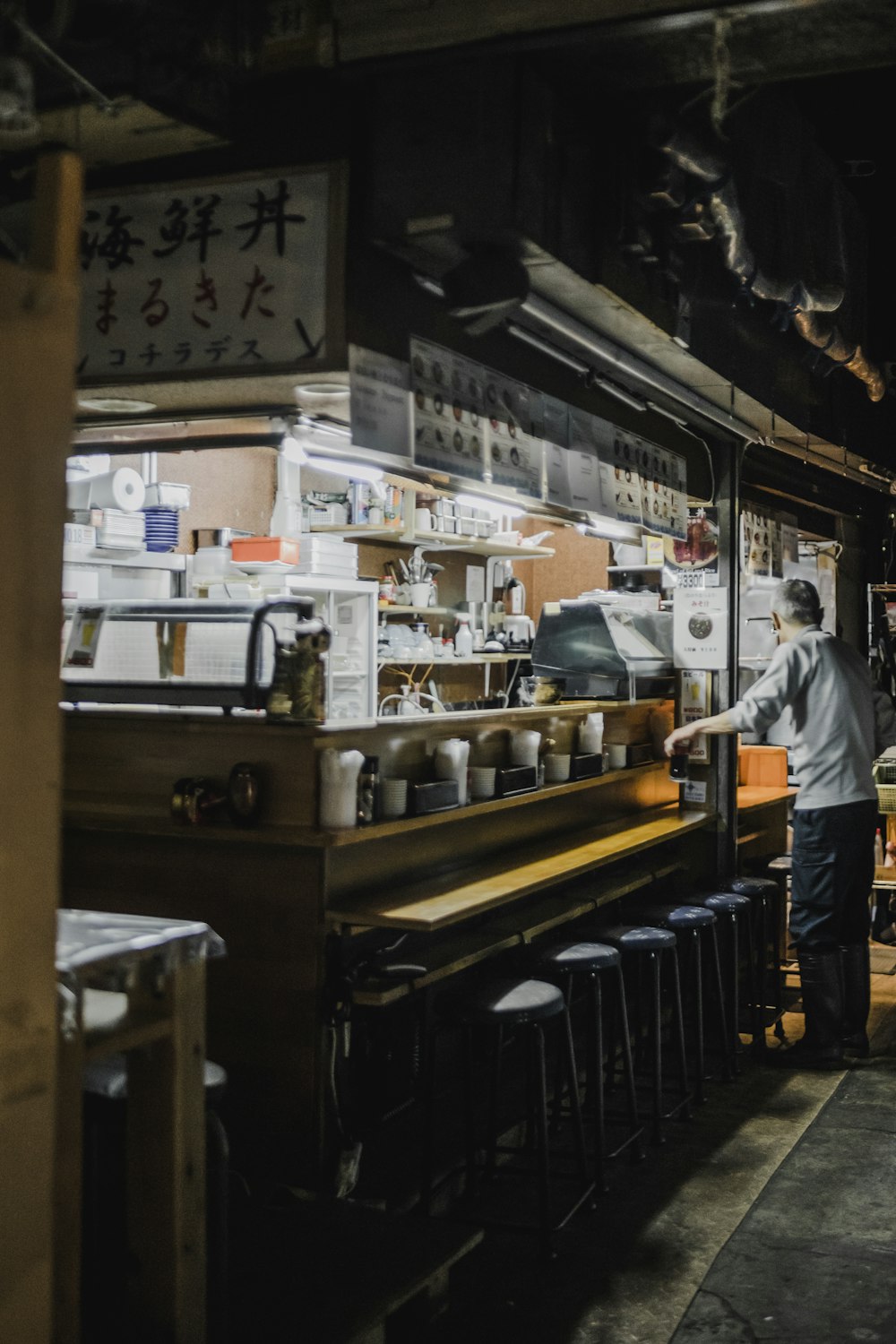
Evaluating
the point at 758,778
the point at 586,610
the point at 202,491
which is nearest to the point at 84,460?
the point at 202,491

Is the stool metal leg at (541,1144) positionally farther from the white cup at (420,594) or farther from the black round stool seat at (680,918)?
the white cup at (420,594)

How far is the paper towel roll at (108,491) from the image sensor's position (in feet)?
23.9

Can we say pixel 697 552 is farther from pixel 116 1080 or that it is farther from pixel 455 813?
pixel 116 1080

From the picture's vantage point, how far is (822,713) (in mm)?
6047

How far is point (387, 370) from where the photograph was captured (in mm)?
3977

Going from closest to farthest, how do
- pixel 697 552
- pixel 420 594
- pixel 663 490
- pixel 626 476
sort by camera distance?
pixel 626 476 → pixel 663 490 → pixel 697 552 → pixel 420 594

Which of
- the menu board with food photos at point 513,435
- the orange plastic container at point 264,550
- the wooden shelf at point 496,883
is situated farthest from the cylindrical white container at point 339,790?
the orange plastic container at point 264,550

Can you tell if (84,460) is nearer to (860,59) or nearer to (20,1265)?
(860,59)

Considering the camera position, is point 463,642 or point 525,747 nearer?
point 525,747

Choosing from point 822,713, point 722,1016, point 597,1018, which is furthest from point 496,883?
point 822,713

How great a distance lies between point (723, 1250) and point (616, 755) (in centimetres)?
268

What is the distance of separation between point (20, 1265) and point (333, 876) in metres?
2.08

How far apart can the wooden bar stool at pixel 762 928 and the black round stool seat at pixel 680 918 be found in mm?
787

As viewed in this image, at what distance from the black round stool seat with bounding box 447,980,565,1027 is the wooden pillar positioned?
193 centimetres
